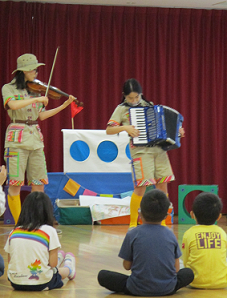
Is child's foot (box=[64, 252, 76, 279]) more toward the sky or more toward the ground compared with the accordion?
more toward the ground

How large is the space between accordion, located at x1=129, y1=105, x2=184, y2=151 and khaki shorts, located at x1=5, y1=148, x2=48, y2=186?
79cm

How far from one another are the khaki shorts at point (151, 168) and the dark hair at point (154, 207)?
1.55 metres

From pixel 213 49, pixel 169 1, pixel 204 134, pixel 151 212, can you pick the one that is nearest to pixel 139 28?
pixel 169 1

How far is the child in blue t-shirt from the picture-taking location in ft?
6.51

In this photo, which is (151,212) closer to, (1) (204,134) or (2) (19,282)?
(2) (19,282)

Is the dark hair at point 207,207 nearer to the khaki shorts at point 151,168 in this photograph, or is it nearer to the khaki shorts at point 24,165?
the khaki shorts at point 151,168

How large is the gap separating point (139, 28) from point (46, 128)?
175 centimetres

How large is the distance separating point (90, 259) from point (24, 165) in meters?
1.07

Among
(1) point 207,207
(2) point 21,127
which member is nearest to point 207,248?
(1) point 207,207

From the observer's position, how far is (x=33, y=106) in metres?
3.62

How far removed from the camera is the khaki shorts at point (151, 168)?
143 inches

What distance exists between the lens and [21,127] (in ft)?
11.7

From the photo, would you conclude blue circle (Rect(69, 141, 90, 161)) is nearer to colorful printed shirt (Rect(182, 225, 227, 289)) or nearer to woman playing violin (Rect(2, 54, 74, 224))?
woman playing violin (Rect(2, 54, 74, 224))

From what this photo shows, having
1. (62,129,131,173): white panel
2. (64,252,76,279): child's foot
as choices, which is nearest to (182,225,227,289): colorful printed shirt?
(64,252,76,279): child's foot
